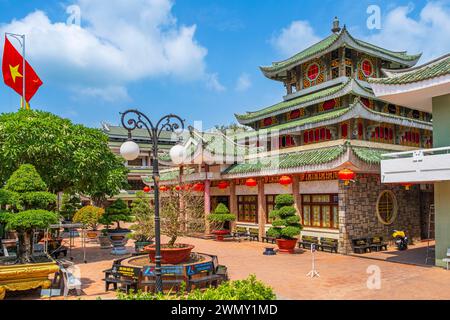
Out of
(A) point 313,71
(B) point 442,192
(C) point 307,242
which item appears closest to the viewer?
Result: (B) point 442,192

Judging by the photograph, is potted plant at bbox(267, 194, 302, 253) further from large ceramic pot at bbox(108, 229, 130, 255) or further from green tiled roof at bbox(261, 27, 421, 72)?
→ green tiled roof at bbox(261, 27, 421, 72)

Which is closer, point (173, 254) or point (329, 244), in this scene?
point (173, 254)

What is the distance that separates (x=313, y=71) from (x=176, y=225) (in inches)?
541

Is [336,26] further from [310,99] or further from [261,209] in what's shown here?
[261,209]

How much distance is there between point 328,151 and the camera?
55.0 ft

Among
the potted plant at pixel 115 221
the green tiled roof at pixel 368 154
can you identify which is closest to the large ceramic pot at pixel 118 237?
the potted plant at pixel 115 221

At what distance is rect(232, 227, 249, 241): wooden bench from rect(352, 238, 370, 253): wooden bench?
7028mm

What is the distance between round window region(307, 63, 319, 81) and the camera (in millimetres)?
21009

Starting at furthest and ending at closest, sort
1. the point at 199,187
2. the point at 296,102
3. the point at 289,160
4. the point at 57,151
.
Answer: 1. the point at 199,187
2. the point at 296,102
3. the point at 289,160
4. the point at 57,151

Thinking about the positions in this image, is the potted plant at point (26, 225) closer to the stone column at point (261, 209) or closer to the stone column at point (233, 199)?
the stone column at point (261, 209)

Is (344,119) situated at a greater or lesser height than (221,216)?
greater

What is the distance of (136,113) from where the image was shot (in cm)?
823

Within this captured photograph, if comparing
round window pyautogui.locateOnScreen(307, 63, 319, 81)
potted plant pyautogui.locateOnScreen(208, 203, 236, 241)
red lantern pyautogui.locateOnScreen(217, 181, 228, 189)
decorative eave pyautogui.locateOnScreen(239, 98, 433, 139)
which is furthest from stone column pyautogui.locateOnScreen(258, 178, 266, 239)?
round window pyautogui.locateOnScreen(307, 63, 319, 81)

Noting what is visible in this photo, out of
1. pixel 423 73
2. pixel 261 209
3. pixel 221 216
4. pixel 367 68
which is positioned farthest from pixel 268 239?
pixel 423 73
